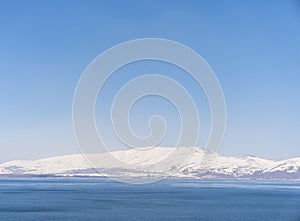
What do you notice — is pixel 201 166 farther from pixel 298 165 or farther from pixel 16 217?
pixel 16 217

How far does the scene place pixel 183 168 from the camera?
8619cm

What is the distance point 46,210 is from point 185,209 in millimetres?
5648

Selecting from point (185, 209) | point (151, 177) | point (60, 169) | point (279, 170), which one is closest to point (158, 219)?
point (185, 209)

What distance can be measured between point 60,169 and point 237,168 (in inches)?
1308

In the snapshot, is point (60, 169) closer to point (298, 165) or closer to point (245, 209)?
point (298, 165)

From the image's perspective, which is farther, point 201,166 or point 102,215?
point 201,166

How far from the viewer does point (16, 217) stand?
54.7 ft

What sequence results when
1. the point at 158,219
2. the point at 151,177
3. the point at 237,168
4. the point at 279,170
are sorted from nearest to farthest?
the point at 158,219
the point at 151,177
the point at 279,170
the point at 237,168

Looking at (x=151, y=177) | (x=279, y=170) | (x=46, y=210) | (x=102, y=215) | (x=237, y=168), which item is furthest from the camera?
(x=237, y=168)

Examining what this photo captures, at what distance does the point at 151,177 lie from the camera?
68.9 metres

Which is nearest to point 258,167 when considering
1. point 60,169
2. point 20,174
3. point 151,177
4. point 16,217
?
point 151,177

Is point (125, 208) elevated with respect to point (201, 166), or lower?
lower

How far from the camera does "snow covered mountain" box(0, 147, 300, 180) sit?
78.2 m

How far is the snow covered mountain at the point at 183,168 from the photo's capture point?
257 ft
